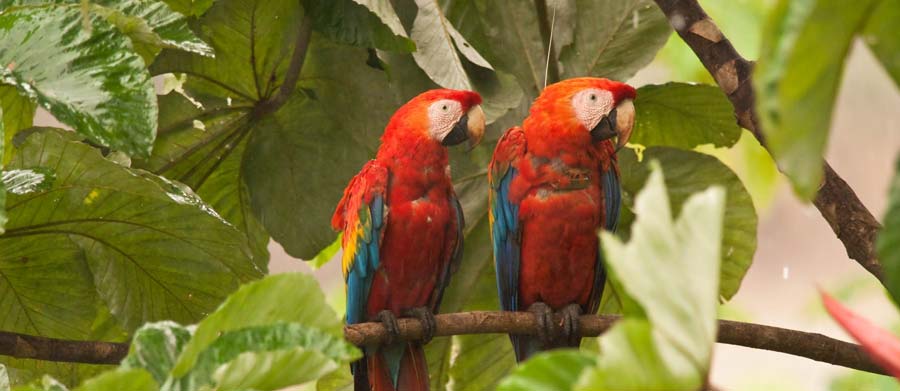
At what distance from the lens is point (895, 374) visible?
15.9 inches

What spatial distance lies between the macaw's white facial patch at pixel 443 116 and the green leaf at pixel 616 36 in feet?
0.81

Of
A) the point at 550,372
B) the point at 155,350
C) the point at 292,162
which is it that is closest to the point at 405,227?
the point at 292,162

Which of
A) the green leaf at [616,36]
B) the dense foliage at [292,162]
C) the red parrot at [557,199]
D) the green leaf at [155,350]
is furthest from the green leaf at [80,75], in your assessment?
the green leaf at [616,36]

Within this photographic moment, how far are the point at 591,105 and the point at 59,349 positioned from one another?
0.67 metres

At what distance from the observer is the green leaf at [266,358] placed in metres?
0.52

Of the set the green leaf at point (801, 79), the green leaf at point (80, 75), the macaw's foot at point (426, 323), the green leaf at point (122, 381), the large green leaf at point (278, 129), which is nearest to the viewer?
the green leaf at point (801, 79)

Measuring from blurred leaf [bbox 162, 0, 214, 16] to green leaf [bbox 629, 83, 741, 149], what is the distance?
60 cm

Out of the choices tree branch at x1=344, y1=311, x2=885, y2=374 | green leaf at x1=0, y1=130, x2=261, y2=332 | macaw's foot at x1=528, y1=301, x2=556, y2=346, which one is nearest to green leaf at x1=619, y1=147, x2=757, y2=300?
macaw's foot at x1=528, y1=301, x2=556, y2=346

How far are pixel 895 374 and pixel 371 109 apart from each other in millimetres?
1042

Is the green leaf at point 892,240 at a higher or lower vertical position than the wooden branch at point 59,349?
higher

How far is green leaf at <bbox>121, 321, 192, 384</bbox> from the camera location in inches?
22.1

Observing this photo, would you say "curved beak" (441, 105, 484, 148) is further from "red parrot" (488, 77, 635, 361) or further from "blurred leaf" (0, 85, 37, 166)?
"blurred leaf" (0, 85, 37, 166)

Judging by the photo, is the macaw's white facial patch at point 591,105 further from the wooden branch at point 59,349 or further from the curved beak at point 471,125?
the wooden branch at point 59,349

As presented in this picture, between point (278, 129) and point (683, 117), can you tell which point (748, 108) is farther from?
point (278, 129)
